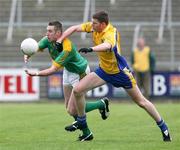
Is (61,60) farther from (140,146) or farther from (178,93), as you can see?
(178,93)

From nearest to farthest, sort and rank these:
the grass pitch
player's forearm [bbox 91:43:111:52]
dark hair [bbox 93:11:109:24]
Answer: player's forearm [bbox 91:43:111:52]
the grass pitch
dark hair [bbox 93:11:109:24]

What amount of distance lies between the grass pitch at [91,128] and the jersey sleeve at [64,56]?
130 centimetres

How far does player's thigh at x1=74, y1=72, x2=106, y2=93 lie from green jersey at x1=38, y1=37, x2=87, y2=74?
500 millimetres

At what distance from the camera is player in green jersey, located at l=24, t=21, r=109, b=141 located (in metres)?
13.5

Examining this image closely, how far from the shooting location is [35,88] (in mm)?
28094

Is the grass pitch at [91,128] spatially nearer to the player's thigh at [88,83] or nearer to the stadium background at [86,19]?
the player's thigh at [88,83]

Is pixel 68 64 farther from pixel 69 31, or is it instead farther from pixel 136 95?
pixel 136 95

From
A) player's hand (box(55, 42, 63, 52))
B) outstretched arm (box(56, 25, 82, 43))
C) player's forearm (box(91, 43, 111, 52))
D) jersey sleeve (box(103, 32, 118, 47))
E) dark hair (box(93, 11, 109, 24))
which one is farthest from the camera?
player's hand (box(55, 42, 63, 52))

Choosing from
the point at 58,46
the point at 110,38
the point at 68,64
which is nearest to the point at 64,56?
the point at 58,46

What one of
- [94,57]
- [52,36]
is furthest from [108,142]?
[94,57]

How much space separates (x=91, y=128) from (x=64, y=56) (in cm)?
330

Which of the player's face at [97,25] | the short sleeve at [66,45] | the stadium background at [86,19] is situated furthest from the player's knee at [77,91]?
the stadium background at [86,19]

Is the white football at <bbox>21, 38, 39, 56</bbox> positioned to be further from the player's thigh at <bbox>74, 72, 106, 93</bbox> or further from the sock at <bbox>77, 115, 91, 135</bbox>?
the sock at <bbox>77, 115, 91, 135</bbox>

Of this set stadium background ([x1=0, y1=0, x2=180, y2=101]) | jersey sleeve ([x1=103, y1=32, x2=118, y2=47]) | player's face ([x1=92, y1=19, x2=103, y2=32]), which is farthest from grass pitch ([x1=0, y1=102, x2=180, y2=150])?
stadium background ([x1=0, y1=0, x2=180, y2=101])
